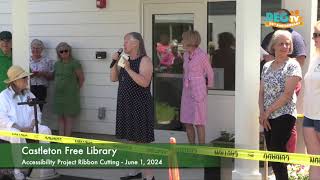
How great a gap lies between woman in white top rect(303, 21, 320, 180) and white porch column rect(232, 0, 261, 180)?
0.48 meters

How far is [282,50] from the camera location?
4.71m

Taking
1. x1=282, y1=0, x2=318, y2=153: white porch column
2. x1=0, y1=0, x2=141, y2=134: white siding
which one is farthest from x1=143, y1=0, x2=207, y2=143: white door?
x1=282, y1=0, x2=318, y2=153: white porch column

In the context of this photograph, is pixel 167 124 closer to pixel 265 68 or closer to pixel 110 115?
pixel 110 115

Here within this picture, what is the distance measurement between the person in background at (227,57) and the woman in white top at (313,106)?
2.72 metres

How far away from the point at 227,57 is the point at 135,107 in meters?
2.27

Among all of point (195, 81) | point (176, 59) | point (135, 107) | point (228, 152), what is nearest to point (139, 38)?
point (135, 107)

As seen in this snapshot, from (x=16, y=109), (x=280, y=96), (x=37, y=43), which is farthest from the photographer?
(x=37, y=43)

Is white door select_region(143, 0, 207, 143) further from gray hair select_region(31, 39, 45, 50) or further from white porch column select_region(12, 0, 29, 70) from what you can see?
white porch column select_region(12, 0, 29, 70)

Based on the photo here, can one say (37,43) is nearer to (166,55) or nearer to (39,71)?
(39,71)

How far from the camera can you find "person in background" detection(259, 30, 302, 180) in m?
4.69

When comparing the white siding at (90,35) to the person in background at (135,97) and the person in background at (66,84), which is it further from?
the person in background at (135,97)

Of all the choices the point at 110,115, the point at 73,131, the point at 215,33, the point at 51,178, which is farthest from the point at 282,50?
the point at 73,131

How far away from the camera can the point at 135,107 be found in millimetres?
5656

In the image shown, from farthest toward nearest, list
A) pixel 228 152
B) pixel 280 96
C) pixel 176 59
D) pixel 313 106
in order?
pixel 176 59 → pixel 280 96 → pixel 313 106 → pixel 228 152
